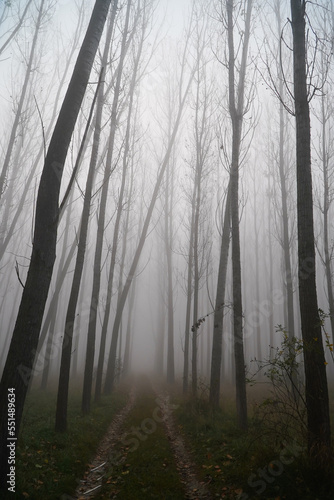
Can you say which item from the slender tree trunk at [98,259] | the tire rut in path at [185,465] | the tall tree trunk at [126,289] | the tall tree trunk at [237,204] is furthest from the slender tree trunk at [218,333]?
the tall tree trunk at [126,289]

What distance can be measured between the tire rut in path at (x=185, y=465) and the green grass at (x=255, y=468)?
0.37 ft

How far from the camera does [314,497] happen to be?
3.00 m

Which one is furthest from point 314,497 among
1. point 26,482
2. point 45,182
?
point 45,182

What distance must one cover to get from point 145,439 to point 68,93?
6187 millimetres

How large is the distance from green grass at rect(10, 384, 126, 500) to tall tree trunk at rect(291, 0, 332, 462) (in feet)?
10.3

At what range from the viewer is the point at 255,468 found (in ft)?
12.4

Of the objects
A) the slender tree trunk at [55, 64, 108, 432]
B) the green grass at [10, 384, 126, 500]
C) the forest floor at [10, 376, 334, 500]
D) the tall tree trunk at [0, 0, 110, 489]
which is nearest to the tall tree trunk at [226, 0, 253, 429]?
the forest floor at [10, 376, 334, 500]

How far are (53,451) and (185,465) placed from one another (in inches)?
85.2

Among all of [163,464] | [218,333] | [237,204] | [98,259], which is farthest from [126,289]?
[163,464]

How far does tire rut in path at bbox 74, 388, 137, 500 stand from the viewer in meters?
3.77

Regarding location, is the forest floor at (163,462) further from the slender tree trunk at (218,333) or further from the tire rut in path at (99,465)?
the slender tree trunk at (218,333)

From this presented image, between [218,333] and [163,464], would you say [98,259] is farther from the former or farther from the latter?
[163,464]

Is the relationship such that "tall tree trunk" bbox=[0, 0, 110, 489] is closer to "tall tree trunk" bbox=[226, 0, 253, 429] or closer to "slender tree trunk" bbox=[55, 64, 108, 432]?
"slender tree trunk" bbox=[55, 64, 108, 432]

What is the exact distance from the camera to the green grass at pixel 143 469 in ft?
11.9
